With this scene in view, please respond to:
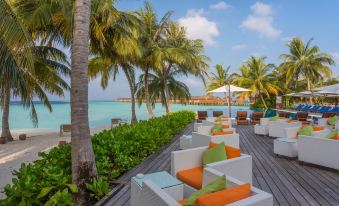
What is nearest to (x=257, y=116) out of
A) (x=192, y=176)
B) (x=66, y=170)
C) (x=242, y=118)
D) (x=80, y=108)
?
(x=242, y=118)

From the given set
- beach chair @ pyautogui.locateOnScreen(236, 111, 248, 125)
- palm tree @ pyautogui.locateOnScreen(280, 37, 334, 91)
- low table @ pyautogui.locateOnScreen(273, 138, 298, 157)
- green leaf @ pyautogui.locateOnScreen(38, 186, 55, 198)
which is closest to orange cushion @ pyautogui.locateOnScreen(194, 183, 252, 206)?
green leaf @ pyautogui.locateOnScreen(38, 186, 55, 198)

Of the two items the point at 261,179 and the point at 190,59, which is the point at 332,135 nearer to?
the point at 261,179

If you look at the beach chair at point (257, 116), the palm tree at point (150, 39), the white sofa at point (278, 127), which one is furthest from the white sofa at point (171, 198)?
the palm tree at point (150, 39)

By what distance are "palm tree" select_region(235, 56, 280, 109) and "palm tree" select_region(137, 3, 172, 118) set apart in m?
13.4

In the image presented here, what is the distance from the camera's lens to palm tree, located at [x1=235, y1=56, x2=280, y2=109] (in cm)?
2497

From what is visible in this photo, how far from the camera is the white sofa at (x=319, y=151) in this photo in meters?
4.57

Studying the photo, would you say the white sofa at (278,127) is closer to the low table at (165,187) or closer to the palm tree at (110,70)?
the low table at (165,187)

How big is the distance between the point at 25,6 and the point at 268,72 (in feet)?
79.3

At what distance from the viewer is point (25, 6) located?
9273mm

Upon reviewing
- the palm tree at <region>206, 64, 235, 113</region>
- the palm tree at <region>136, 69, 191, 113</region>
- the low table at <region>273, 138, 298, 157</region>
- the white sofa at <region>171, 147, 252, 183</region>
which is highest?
the palm tree at <region>206, 64, 235, 113</region>

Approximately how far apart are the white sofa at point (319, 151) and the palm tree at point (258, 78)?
20475 mm

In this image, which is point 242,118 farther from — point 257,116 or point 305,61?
point 305,61

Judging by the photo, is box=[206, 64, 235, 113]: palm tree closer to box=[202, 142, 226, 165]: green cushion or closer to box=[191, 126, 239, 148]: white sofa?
box=[191, 126, 239, 148]: white sofa

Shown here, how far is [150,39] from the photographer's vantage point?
47.1 feet
